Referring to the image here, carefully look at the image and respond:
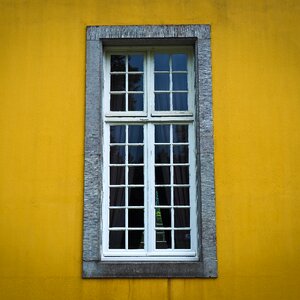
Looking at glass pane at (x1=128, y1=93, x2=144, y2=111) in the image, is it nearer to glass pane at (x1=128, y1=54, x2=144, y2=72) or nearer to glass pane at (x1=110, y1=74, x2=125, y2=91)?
glass pane at (x1=110, y1=74, x2=125, y2=91)

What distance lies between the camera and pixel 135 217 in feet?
20.2

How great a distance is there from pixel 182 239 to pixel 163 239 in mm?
205

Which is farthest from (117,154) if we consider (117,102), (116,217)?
(116,217)

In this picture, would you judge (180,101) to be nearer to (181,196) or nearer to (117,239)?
(181,196)

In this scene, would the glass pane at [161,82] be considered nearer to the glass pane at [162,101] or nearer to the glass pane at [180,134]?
the glass pane at [162,101]

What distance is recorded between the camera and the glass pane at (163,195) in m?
6.18

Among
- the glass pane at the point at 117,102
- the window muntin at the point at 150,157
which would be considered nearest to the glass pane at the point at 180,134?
the window muntin at the point at 150,157

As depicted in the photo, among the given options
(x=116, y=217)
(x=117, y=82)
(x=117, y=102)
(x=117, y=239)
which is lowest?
(x=117, y=239)

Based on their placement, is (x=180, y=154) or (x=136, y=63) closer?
(x=180, y=154)

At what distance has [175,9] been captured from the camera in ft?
A: 20.7

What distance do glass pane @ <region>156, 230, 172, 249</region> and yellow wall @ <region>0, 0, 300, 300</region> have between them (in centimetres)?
44
